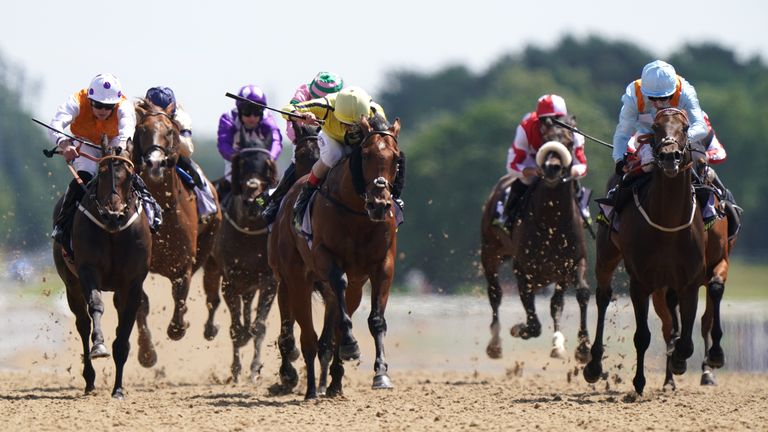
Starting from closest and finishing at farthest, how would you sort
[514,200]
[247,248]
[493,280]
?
[247,248]
[514,200]
[493,280]

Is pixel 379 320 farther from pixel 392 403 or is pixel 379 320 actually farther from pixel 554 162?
pixel 554 162

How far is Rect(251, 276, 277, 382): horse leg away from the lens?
640 inches

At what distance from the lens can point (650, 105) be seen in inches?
520

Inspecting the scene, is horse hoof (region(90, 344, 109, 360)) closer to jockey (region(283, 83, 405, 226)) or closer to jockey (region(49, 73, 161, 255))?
jockey (region(49, 73, 161, 255))

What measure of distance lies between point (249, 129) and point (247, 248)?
4.11 feet

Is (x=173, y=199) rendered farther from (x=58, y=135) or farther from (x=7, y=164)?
(x=7, y=164)

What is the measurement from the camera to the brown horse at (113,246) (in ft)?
41.3

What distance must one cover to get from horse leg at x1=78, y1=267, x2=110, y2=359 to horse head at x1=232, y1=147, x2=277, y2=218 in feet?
12.1

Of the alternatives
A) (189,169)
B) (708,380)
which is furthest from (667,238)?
(189,169)

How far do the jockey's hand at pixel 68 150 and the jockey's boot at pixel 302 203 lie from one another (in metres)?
1.85

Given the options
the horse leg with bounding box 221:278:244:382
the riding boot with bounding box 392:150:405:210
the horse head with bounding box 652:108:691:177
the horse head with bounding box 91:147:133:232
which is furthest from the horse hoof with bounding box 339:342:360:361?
the horse leg with bounding box 221:278:244:382

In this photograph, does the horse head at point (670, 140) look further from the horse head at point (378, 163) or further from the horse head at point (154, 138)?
the horse head at point (154, 138)

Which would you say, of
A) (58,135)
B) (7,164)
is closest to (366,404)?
(58,135)

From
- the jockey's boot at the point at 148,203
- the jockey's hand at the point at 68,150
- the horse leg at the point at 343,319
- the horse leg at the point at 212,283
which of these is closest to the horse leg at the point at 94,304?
the jockey's boot at the point at 148,203
